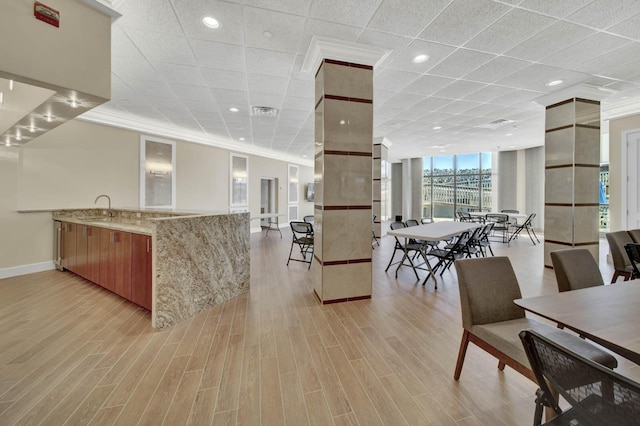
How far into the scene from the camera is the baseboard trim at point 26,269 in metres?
4.23

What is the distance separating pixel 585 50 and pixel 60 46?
18.7 feet

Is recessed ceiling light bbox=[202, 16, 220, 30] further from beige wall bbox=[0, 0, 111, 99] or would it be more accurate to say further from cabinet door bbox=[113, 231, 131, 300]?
cabinet door bbox=[113, 231, 131, 300]

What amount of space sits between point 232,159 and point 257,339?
728 cm

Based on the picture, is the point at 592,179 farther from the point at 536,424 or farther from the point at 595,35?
the point at 536,424

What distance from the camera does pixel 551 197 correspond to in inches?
188

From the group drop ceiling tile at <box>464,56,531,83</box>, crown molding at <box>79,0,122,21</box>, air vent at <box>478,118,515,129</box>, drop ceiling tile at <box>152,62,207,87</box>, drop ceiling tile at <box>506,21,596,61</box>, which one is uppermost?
air vent at <box>478,118,515,129</box>

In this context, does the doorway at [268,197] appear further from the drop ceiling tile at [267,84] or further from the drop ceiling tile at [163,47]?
the drop ceiling tile at [163,47]

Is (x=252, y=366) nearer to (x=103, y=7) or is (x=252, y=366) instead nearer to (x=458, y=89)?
(x=103, y=7)

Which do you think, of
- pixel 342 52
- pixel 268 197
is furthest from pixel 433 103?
pixel 268 197

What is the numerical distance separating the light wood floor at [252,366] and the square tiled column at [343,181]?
0.35 metres

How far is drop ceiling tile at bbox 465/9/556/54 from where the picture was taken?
269 centimetres

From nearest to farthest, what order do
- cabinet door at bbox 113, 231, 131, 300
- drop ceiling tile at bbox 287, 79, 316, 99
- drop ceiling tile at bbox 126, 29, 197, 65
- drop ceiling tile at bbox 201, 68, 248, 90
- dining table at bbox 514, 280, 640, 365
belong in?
dining table at bbox 514, 280, 640, 365 < drop ceiling tile at bbox 126, 29, 197, 65 < cabinet door at bbox 113, 231, 131, 300 < drop ceiling tile at bbox 201, 68, 248, 90 < drop ceiling tile at bbox 287, 79, 316, 99

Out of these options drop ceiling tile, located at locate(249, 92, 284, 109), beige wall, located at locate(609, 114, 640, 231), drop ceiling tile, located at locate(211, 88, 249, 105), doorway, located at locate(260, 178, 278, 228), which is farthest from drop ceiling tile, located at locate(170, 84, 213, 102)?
beige wall, located at locate(609, 114, 640, 231)

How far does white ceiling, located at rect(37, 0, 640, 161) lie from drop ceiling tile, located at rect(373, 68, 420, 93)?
0.06 ft
